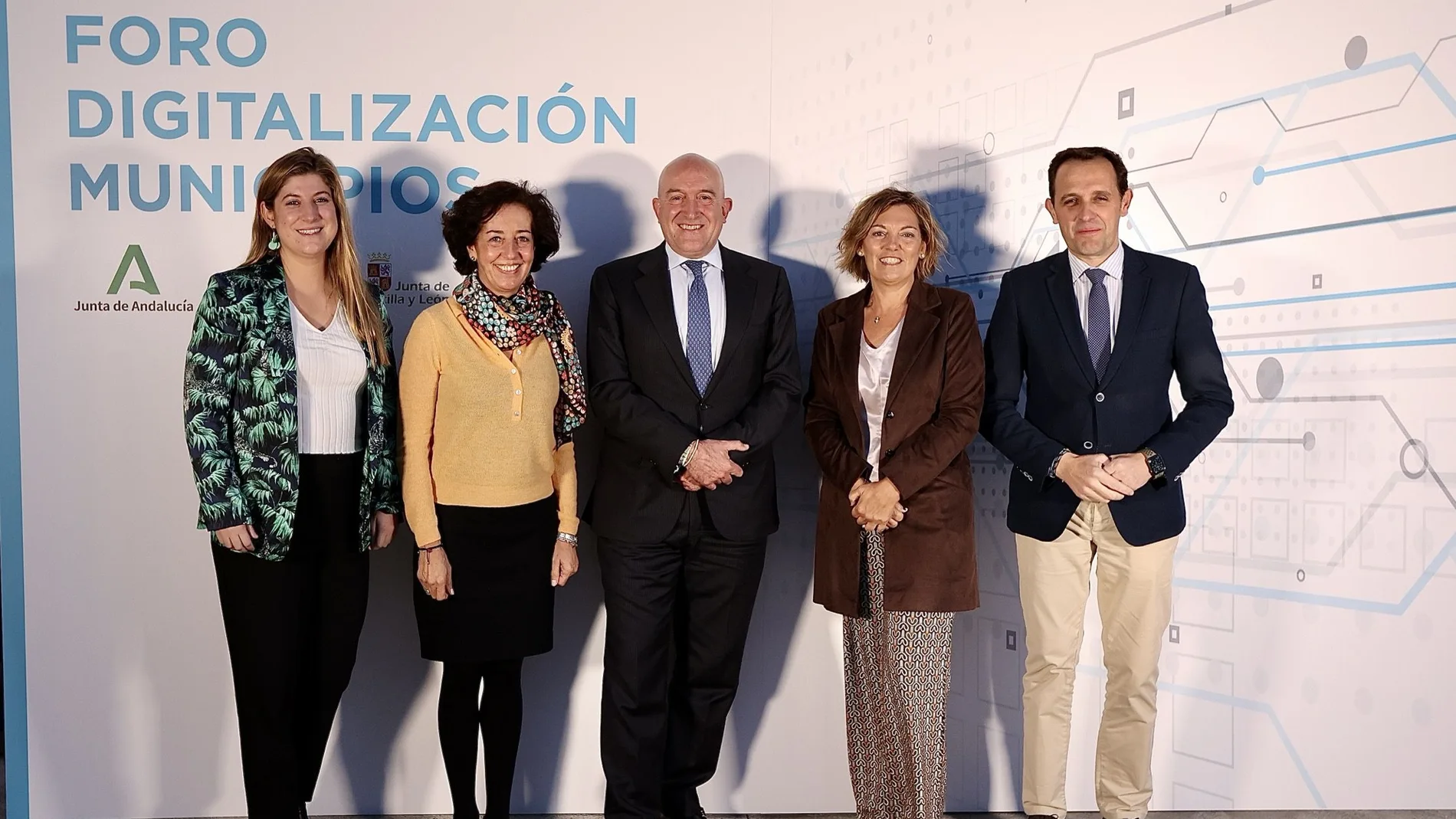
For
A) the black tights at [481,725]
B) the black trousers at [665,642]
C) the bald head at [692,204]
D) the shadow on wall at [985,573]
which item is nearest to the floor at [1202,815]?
the shadow on wall at [985,573]

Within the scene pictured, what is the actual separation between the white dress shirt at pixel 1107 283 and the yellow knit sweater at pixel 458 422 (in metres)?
1.54

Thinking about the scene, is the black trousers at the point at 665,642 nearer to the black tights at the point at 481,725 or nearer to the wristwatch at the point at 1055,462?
the black tights at the point at 481,725

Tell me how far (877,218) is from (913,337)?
1.16 ft

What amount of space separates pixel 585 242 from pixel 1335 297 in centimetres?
235

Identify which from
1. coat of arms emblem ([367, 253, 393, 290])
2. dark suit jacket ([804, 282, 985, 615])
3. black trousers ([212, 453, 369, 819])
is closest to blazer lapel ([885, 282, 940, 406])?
dark suit jacket ([804, 282, 985, 615])

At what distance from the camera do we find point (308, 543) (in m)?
2.61

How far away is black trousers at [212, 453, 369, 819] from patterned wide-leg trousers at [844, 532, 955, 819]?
1360 millimetres

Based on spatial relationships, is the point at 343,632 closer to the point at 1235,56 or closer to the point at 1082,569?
the point at 1082,569

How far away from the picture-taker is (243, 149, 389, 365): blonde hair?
2658 millimetres

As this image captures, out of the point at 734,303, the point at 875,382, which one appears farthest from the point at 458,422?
the point at 875,382

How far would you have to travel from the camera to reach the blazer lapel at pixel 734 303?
9.70ft

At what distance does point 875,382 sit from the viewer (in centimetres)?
290

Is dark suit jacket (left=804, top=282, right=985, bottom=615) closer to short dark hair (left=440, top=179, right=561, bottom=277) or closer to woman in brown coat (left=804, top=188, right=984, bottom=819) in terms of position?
woman in brown coat (left=804, top=188, right=984, bottom=819)

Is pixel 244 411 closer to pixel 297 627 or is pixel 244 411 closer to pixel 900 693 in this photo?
pixel 297 627
